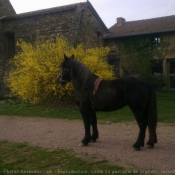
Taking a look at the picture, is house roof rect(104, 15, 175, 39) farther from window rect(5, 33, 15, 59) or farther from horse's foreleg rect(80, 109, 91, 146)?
horse's foreleg rect(80, 109, 91, 146)

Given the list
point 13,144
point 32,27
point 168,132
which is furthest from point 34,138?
point 32,27

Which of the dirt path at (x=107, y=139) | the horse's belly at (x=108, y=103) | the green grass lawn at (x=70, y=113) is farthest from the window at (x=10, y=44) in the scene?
the horse's belly at (x=108, y=103)

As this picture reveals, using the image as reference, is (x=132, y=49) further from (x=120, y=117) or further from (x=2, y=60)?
(x=120, y=117)

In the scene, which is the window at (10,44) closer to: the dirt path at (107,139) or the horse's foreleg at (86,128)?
the dirt path at (107,139)

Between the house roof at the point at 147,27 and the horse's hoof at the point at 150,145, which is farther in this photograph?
the house roof at the point at 147,27

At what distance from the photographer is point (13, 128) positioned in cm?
887

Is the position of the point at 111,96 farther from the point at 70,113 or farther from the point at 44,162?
the point at 70,113

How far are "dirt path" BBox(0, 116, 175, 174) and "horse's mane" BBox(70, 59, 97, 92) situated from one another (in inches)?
58.3

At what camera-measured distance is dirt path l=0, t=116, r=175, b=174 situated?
485cm

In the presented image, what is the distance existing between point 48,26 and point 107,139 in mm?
13942

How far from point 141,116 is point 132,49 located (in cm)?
1861

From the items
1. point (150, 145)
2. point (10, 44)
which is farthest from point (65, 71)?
point (10, 44)

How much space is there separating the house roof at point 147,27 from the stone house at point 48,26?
2.58 metres

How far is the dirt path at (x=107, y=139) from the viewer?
4.85m
